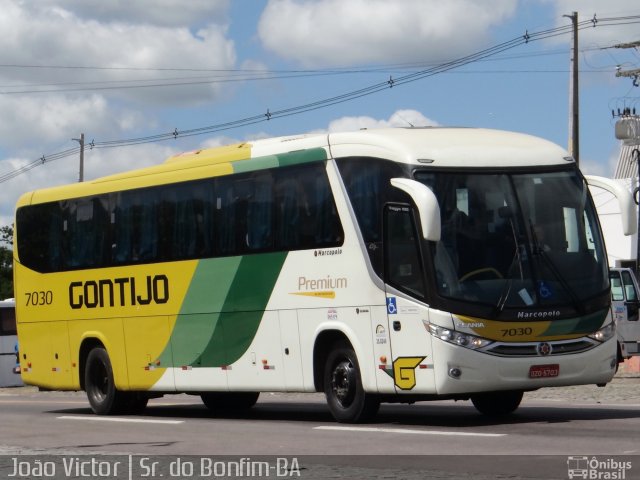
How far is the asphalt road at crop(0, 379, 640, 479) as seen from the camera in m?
12.3

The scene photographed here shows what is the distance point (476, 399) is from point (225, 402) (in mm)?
5499

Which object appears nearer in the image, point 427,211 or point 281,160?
point 427,211

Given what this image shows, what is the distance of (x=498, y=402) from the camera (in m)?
18.7

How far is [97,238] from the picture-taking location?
22859 millimetres

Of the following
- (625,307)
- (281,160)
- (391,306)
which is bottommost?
(625,307)

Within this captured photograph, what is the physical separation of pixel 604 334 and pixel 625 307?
17.1 metres

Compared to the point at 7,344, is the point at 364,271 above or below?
above

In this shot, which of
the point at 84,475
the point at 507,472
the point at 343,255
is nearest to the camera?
the point at 507,472

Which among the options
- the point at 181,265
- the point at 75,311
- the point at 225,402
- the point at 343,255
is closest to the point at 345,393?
the point at 343,255

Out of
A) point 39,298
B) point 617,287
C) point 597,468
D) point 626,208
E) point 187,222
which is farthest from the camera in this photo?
point 617,287

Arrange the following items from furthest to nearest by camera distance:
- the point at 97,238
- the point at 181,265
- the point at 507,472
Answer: the point at 97,238 < the point at 181,265 < the point at 507,472

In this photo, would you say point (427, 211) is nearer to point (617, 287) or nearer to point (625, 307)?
point (625, 307)

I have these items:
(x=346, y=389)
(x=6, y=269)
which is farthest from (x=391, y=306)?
(x=6, y=269)

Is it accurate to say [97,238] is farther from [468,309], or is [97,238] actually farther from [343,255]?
[468,309]
